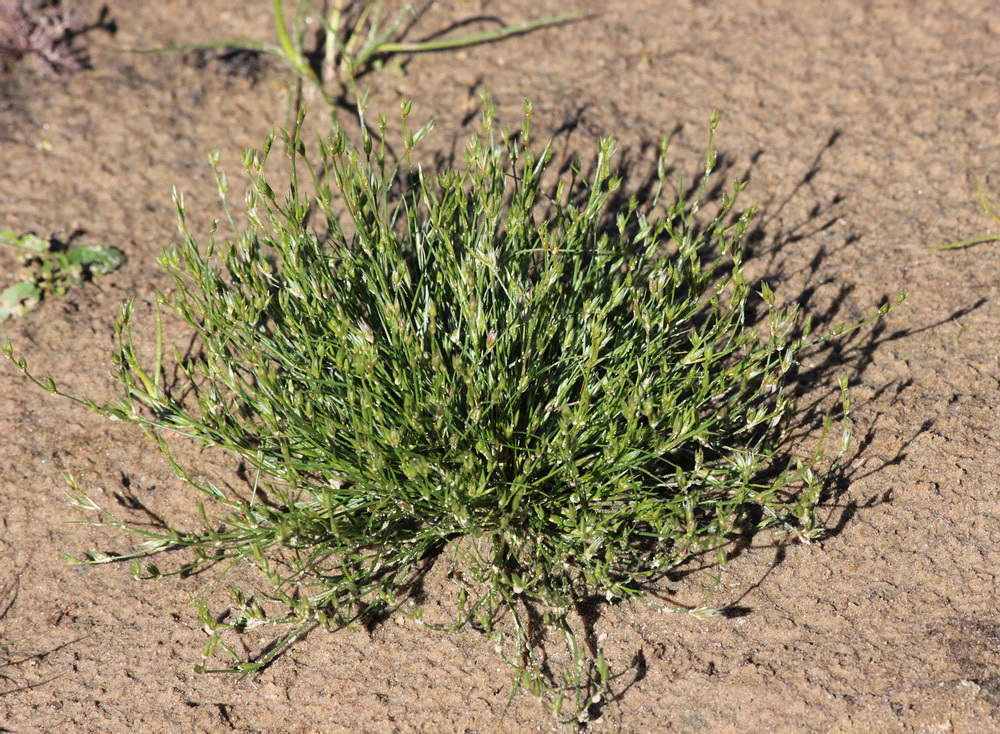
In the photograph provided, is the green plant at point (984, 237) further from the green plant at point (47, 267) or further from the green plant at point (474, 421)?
the green plant at point (47, 267)

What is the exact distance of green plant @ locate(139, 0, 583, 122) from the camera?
A: 432 cm

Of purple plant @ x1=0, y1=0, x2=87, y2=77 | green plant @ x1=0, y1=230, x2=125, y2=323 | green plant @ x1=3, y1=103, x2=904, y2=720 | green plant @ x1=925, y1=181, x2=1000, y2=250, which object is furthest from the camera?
purple plant @ x1=0, y1=0, x2=87, y2=77

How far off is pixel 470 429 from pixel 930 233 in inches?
84.4

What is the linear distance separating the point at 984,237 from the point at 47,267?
3.64 m

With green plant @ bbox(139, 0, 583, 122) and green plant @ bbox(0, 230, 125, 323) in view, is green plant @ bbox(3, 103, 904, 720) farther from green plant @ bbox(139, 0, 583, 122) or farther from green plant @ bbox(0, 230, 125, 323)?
green plant @ bbox(139, 0, 583, 122)

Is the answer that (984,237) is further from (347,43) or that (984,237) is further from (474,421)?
(347,43)

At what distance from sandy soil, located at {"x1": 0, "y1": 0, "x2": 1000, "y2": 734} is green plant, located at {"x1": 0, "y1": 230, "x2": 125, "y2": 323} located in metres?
0.07

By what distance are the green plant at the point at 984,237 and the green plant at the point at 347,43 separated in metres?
2.09

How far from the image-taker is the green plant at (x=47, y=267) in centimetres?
372

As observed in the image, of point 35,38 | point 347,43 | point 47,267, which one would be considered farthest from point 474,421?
point 35,38

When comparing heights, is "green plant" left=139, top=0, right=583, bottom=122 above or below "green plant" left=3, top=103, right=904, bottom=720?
above

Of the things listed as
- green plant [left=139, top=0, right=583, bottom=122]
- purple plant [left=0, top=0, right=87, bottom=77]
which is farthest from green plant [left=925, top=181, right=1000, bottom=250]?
purple plant [left=0, top=0, right=87, bottom=77]

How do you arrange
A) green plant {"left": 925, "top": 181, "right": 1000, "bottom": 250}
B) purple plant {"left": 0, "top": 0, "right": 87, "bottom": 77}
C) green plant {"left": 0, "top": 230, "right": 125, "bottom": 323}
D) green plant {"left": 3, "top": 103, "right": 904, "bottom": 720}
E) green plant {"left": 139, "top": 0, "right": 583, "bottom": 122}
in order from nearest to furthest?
green plant {"left": 3, "top": 103, "right": 904, "bottom": 720}, green plant {"left": 925, "top": 181, "right": 1000, "bottom": 250}, green plant {"left": 0, "top": 230, "right": 125, "bottom": 323}, green plant {"left": 139, "top": 0, "right": 583, "bottom": 122}, purple plant {"left": 0, "top": 0, "right": 87, "bottom": 77}

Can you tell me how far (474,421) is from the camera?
244cm
